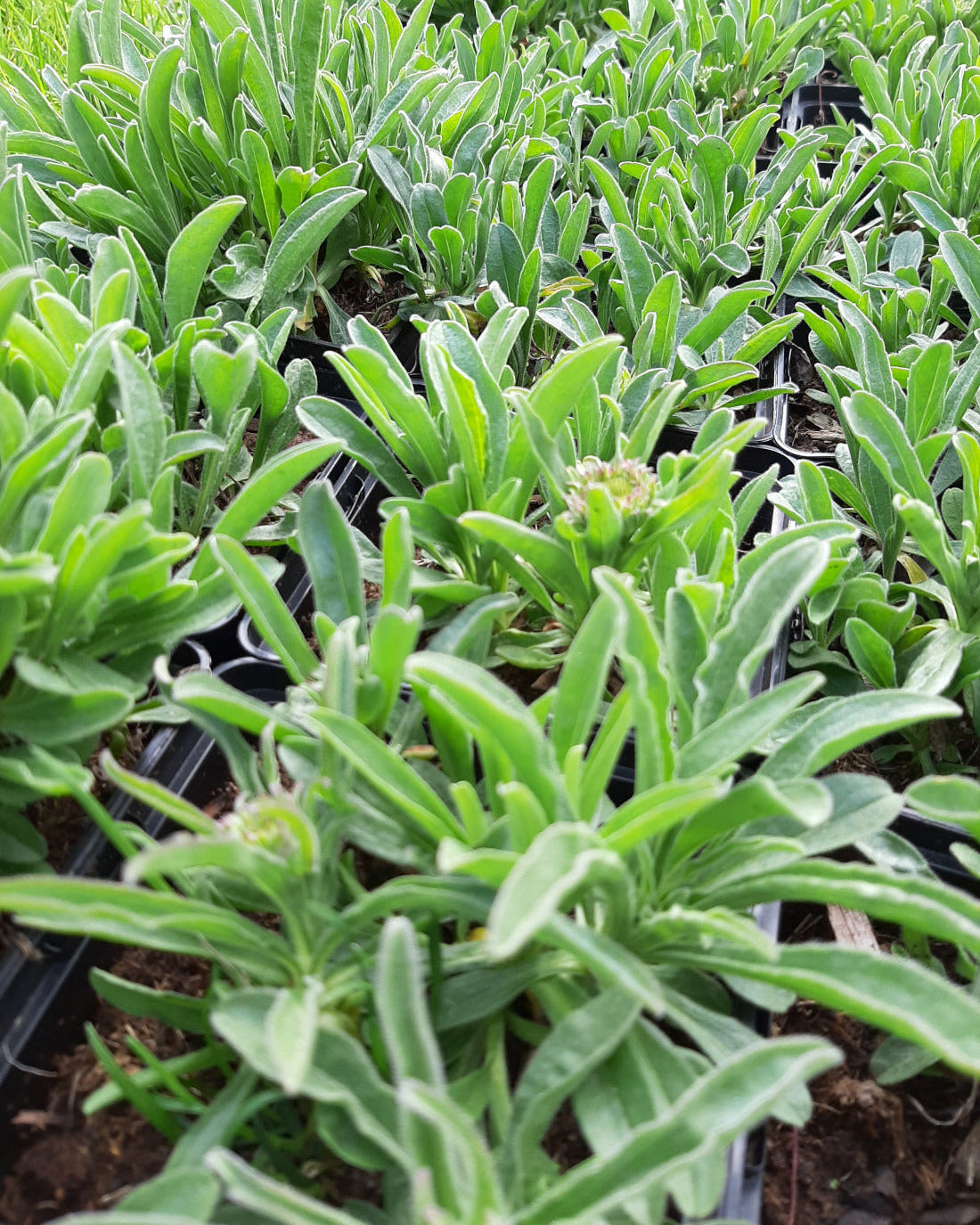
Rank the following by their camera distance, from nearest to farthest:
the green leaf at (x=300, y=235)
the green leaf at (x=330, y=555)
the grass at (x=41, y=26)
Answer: the green leaf at (x=330, y=555)
the green leaf at (x=300, y=235)
the grass at (x=41, y=26)

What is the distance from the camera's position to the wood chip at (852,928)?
1.01 m

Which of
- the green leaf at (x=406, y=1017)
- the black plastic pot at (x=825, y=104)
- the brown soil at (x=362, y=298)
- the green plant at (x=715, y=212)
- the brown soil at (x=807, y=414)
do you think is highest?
the black plastic pot at (x=825, y=104)

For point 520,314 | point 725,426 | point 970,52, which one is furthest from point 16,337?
point 970,52

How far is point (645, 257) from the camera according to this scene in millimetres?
1422

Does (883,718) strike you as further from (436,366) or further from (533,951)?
(436,366)

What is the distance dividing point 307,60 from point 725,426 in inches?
34.6

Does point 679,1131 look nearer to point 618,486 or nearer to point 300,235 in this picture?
point 618,486

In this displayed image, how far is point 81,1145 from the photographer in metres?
0.83

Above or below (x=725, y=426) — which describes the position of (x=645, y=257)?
above

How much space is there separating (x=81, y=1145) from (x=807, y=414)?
1.43 m

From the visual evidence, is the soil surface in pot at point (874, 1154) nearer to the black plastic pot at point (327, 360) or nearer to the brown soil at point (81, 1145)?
the brown soil at point (81, 1145)

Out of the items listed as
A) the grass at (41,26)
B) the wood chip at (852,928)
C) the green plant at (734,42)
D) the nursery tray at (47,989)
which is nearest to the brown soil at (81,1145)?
the nursery tray at (47,989)

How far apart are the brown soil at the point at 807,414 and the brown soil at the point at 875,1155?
958 mm

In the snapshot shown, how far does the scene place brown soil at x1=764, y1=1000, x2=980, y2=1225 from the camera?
882 mm
